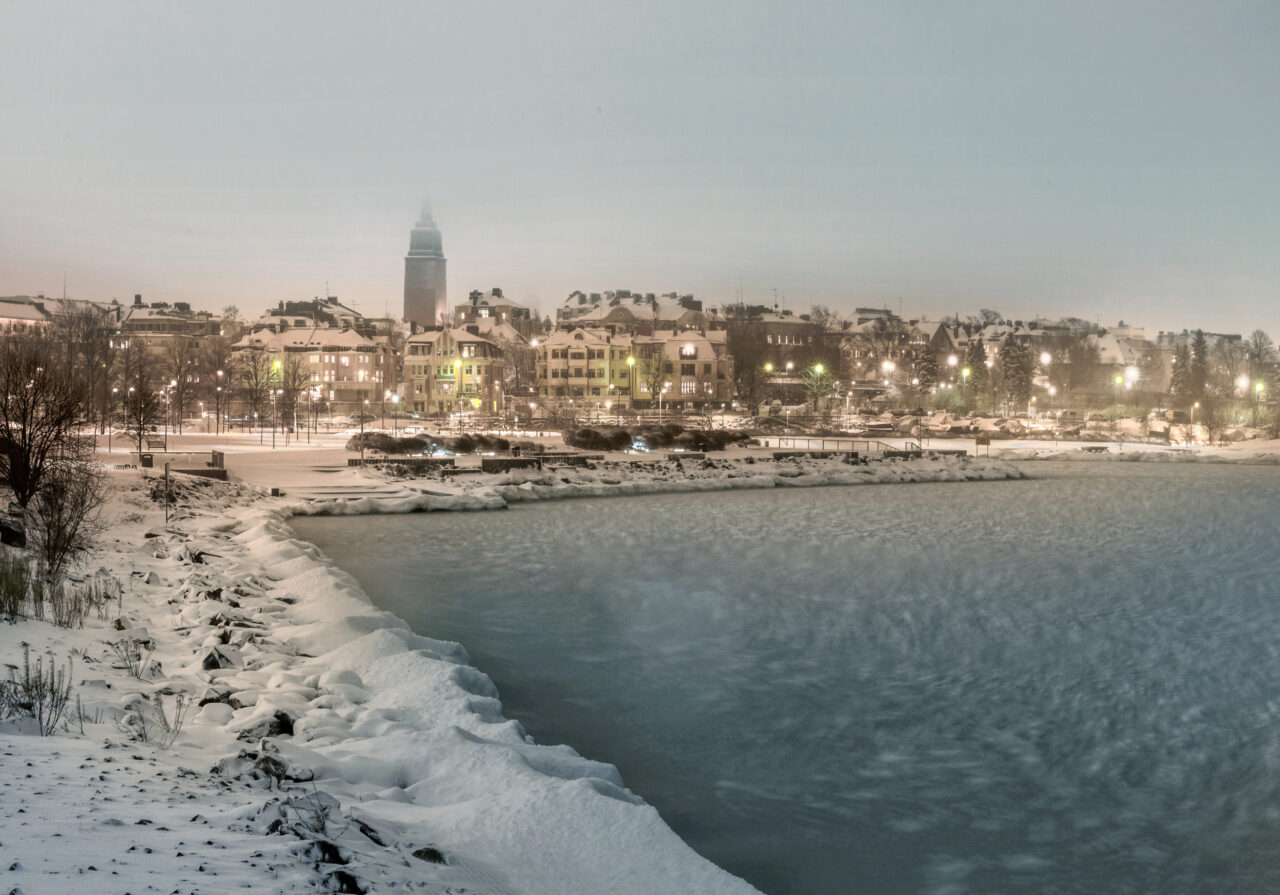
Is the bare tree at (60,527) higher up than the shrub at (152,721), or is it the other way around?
the bare tree at (60,527)

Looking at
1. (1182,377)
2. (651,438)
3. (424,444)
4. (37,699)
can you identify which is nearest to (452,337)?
(651,438)

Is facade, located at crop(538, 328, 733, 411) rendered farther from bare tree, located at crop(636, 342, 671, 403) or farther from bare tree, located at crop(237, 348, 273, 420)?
bare tree, located at crop(237, 348, 273, 420)

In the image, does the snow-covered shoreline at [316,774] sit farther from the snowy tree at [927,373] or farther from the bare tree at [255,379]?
the snowy tree at [927,373]

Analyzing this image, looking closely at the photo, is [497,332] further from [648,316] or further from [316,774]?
[316,774]

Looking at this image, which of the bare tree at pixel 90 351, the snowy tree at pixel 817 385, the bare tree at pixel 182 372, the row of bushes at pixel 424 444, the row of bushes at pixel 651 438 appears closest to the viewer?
the row of bushes at pixel 424 444

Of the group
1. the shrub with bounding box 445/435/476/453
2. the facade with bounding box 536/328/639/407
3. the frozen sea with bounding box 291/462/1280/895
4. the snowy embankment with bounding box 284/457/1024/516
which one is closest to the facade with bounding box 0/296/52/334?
the facade with bounding box 536/328/639/407

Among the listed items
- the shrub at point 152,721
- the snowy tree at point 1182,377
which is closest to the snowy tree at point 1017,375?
the snowy tree at point 1182,377
